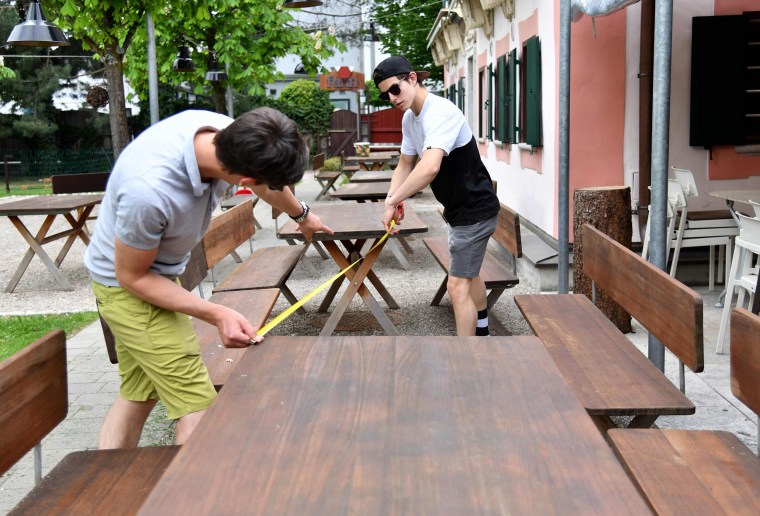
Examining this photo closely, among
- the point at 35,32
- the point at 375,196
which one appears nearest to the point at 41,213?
the point at 35,32

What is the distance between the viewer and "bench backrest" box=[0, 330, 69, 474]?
2537mm

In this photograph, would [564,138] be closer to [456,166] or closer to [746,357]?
[456,166]

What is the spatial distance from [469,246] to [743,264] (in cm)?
187

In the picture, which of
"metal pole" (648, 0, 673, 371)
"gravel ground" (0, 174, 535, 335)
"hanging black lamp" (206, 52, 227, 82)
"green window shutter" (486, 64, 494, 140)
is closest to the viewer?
"metal pole" (648, 0, 673, 371)

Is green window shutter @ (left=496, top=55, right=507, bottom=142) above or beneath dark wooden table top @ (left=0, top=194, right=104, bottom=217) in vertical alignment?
above

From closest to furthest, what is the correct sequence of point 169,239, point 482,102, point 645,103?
point 169,239
point 645,103
point 482,102

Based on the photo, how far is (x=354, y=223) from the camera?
21.6ft

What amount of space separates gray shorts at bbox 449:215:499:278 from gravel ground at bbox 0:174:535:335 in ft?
4.46

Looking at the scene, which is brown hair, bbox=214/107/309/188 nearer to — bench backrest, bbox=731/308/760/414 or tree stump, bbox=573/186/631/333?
bench backrest, bbox=731/308/760/414

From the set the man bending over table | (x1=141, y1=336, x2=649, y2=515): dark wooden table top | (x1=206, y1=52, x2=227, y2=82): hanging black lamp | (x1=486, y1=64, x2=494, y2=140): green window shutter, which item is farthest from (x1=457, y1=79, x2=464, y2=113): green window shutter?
(x1=141, y1=336, x2=649, y2=515): dark wooden table top

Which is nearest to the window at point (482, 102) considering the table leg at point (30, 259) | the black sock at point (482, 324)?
the table leg at point (30, 259)

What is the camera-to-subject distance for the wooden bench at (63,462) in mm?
2561

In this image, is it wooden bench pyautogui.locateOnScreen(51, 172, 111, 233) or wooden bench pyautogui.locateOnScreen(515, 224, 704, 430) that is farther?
wooden bench pyautogui.locateOnScreen(51, 172, 111, 233)

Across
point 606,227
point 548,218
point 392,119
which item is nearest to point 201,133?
point 606,227
